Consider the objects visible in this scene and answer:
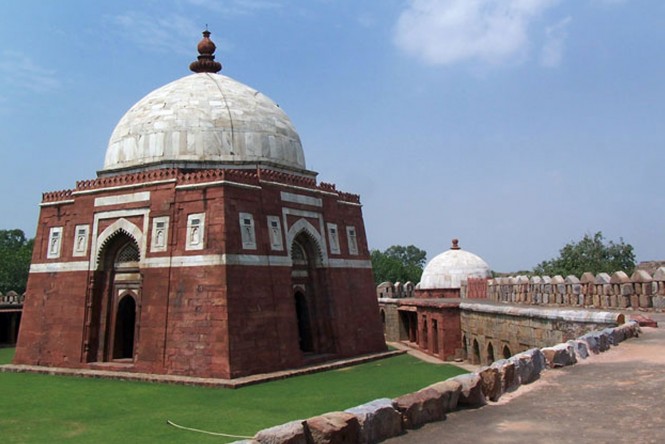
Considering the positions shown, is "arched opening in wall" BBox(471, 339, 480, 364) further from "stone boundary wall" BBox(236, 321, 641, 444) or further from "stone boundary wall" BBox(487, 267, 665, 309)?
"stone boundary wall" BBox(236, 321, 641, 444)

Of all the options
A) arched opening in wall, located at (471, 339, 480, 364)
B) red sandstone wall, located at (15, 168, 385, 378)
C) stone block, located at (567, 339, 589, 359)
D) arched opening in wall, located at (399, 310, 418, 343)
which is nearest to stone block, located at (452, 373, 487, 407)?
stone block, located at (567, 339, 589, 359)

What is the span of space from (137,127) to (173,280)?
272 inches

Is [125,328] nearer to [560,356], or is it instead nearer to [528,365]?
[560,356]

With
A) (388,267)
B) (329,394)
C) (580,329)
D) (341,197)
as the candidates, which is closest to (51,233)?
(341,197)

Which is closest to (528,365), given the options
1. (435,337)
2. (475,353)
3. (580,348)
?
(580,348)

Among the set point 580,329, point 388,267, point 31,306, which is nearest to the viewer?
point 580,329

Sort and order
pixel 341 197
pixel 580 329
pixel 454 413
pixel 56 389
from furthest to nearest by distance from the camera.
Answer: pixel 341 197 < pixel 56 389 < pixel 580 329 < pixel 454 413

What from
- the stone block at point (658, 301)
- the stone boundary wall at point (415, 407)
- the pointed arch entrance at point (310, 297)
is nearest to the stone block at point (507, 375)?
the stone boundary wall at point (415, 407)

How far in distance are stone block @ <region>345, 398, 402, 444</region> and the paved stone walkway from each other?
0.35 feet

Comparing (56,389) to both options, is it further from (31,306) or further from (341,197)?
(341,197)

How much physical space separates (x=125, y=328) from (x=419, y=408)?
52.0 ft

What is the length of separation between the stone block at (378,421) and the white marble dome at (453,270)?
3392cm

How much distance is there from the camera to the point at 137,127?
21.8m

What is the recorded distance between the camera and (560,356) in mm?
9328
